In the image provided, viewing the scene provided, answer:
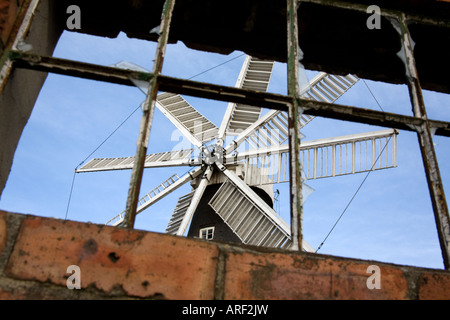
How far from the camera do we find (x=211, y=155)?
42.3 feet

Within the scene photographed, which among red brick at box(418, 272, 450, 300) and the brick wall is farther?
red brick at box(418, 272, 450, 300)

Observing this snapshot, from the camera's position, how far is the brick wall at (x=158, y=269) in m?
1.30

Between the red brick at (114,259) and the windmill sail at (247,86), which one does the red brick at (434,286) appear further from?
the windmill sail at (247,86)

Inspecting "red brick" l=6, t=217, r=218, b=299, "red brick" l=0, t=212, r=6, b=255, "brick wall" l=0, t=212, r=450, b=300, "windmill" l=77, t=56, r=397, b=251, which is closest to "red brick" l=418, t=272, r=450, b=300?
"brick wall" l=0, t=212, r=450, b=300

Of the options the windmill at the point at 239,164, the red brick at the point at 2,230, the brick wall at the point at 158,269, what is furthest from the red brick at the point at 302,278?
the windmill at the point at 239,164

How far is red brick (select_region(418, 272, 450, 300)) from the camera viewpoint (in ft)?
4.76

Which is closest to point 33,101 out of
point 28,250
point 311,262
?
point 28,250

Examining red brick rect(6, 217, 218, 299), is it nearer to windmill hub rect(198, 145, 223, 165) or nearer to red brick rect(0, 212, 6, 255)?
red brick rect(0, 212, 6, 255)

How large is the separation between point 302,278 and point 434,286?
477 millimetres

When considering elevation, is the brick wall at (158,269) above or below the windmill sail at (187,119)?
below

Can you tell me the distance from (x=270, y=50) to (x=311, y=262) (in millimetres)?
1587

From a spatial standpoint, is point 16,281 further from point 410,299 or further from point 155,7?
point 155,7

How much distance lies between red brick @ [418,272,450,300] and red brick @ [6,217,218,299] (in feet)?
2.38

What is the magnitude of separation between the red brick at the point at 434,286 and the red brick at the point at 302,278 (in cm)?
7
